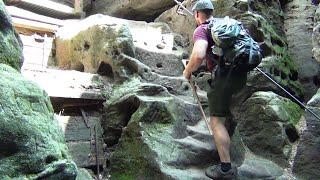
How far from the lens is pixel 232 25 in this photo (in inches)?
221

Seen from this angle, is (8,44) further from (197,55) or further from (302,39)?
(302,39)

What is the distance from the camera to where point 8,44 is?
4.21 meters

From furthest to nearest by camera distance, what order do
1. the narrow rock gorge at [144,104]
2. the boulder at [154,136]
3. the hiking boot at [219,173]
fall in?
the boulder at [154,136] < the hiking boot at [219,173] < the narrow rock gorge at [144,104]

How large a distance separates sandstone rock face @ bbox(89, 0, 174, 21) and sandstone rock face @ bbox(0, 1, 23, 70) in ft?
33.7

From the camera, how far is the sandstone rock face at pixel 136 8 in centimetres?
1427

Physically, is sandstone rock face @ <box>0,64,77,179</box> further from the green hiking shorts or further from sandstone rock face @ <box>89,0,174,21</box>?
sandstone rock face @ <box>89,0,174,21</box>

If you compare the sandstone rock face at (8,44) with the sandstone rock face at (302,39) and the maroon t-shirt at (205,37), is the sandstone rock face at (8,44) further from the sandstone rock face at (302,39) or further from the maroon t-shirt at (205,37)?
the sandstone rock face at (302,39)

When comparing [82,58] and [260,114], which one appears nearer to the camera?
[260,114]

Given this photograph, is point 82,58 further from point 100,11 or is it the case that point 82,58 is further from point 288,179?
point 100,11

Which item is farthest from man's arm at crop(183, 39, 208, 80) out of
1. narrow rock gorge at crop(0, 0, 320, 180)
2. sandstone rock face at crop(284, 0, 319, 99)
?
sandstone rock face at crop(284, 0, 319, 99)

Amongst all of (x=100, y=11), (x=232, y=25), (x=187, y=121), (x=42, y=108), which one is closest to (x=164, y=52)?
(x=187, y=121)

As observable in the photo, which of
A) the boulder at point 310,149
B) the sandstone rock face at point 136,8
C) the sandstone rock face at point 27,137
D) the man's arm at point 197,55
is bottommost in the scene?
the boulder at point 310,149

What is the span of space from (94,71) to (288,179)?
14.9 feet

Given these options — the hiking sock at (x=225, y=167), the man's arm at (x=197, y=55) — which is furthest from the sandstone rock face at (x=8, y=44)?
the hiking sock at (x=225, y=167)
